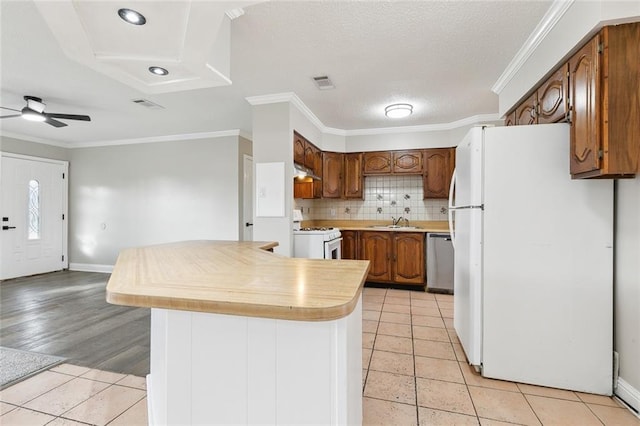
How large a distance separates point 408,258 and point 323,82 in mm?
2719

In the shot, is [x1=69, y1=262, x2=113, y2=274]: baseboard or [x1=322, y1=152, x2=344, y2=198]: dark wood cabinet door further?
A: [x1=69, y1=262, x2=113, y2=274]: baseboard

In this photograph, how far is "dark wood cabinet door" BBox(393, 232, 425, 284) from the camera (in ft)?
14.3

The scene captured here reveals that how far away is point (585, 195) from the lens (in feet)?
6.35

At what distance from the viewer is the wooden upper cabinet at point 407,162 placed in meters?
4.71

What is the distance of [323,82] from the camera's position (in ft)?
10.2

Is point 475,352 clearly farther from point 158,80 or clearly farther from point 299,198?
point 299,198

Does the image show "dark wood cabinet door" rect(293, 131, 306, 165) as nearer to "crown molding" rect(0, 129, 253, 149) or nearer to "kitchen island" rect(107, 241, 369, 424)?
"crown molding" rect(0, 129, 253, 149)

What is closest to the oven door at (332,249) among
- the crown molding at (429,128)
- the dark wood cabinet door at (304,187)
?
the dark wood cabinet door at (304,187)

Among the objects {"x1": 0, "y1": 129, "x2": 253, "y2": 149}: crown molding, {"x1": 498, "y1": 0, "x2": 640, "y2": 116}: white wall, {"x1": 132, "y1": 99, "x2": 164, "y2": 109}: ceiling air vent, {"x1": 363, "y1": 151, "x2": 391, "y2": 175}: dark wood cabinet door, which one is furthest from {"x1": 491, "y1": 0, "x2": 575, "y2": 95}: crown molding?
{"x1": 132, "y1": 99, "x2": 164, "y2": 109}: ceiling air vent

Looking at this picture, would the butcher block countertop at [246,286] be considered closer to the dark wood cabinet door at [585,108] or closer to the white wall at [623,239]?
the dark wood cabinet door at [585,108]

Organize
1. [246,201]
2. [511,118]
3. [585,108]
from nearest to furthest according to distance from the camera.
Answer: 1. [585,108]
2. [511,118]
3. [246,201]

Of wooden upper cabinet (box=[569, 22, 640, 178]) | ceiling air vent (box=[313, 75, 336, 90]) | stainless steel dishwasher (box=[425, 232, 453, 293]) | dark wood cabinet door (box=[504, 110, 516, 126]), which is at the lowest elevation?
stainless steel dishwasher (box=[425, 232, 453, 293])

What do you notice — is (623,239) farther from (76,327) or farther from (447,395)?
(76,327)

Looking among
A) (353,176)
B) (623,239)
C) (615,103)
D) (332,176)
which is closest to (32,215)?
(332,176)
